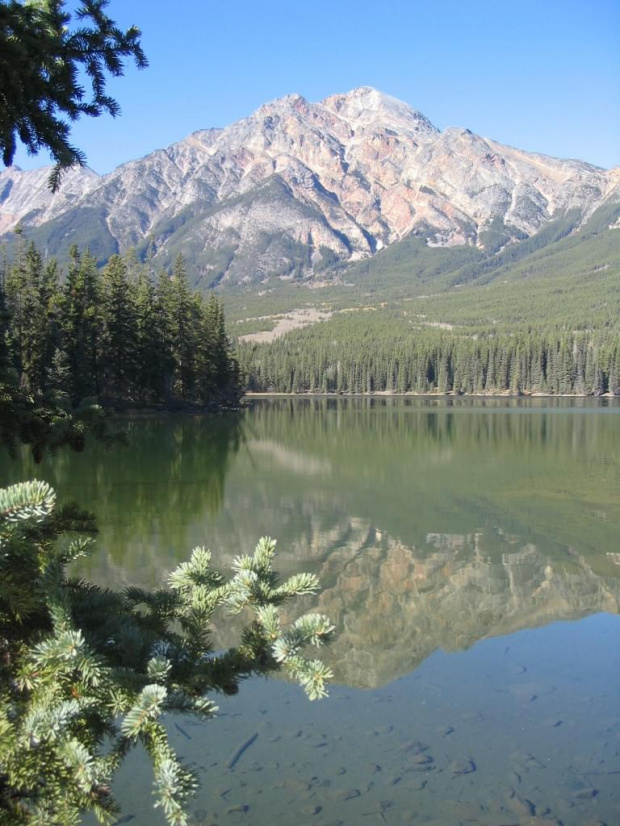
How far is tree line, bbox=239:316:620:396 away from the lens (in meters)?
161

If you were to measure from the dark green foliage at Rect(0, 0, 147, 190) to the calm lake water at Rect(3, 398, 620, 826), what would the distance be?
5.60 m

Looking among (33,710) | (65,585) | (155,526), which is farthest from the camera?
(155,526)

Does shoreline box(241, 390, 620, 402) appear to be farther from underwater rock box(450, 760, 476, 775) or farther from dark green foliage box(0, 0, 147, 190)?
dark green foliage box(0, 0, 147, 190)

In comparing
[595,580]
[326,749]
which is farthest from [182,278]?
[326,749]

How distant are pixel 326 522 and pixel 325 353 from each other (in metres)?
174

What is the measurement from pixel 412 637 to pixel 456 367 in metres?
169

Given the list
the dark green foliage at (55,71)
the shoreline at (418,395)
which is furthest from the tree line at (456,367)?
the dark green foliage at (55,71)

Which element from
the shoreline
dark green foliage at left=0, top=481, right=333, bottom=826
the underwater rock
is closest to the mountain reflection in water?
the underwater rock

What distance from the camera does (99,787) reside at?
2766 millimetres

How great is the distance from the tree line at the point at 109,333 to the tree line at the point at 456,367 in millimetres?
81502

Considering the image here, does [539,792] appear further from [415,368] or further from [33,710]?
[415,368]

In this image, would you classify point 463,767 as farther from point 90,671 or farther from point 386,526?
point 386,526

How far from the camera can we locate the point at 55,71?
4758mm

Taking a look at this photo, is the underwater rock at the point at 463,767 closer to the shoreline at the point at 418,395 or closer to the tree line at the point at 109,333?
the tree line at the point at 109,333
